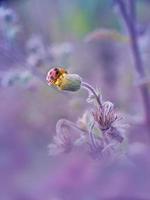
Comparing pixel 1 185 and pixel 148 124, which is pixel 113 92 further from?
pixel 1 185

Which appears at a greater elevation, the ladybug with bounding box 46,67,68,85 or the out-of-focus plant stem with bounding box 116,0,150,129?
the out-of-focus plant stem with bounding box 116,0,150,129

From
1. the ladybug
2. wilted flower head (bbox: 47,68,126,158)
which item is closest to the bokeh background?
wilted flower head (bbox: 47,68,126,158)

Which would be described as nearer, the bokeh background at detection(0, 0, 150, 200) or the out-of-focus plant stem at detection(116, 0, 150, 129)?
the bokeh background at detection(0, 0, 150, 200)

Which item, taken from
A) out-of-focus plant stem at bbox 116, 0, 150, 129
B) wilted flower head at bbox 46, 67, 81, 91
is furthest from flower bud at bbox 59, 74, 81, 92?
out-of-focus plant stem at bbox 116, 0, 150, 129

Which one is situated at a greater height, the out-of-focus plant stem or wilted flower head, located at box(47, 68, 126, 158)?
the out-of-focus plant stem

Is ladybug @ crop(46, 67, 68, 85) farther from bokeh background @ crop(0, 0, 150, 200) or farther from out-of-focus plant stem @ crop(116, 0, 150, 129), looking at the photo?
out-of-focus plant stem @ crop(116, 0, 150, 129)

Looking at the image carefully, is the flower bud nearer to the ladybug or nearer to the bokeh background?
the ladybug

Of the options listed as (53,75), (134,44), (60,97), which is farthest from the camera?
(60,97)

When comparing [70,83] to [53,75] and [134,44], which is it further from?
[134,44]

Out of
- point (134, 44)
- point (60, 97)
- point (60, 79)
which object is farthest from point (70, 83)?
point (60, 97)
